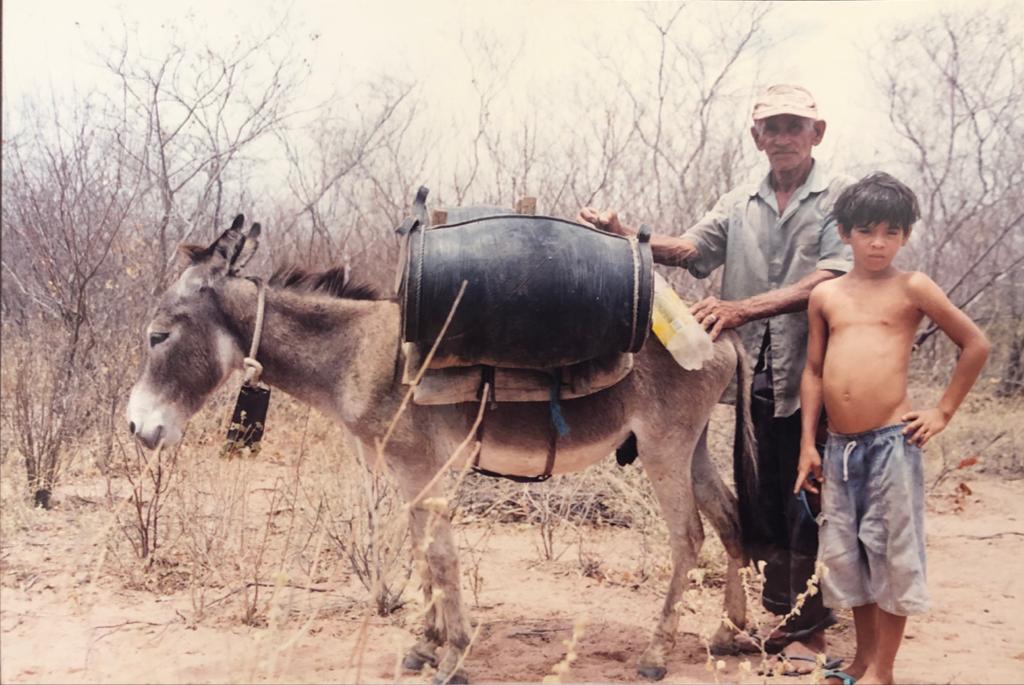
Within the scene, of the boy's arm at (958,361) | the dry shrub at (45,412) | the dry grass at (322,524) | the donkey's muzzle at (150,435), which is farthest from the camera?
the dry shrub at (45,412)

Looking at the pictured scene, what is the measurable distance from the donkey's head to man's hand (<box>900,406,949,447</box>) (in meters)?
2.82

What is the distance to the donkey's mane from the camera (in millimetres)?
3701

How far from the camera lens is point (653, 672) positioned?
3.79 metres

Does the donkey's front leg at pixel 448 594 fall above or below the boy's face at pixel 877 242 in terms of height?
below

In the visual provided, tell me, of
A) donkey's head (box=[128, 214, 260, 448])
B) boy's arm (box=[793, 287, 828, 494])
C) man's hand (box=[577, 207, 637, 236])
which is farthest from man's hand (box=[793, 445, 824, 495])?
donkey's head (box=[128, 214, 260, 448])

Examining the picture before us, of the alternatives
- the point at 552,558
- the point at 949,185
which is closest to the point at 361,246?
the point at 552,558

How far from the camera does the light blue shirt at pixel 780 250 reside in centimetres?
383

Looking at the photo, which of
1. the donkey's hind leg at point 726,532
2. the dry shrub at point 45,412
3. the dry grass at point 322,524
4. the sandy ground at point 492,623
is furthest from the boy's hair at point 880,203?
the dry shrub at point 45,412

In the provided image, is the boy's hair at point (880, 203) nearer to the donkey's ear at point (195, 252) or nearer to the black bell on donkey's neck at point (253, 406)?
the black bell on donkey's neck at point (253, 406)

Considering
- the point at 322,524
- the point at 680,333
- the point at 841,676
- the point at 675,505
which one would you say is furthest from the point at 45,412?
the point at 841,676

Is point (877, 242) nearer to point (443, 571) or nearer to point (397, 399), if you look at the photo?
point (397, 399)

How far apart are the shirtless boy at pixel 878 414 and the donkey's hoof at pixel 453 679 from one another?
5.21 ft

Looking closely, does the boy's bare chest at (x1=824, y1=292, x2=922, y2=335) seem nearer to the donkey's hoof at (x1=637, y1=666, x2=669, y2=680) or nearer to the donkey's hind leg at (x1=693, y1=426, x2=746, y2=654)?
the donkey's hind leg at (x1=693, y1=426, x2=746, y2=654)

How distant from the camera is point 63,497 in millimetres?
5973
